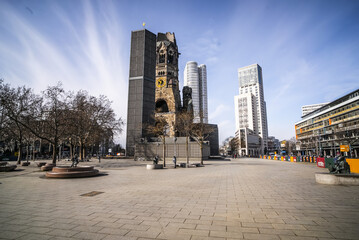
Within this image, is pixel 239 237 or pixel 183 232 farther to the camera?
pixel 183 232

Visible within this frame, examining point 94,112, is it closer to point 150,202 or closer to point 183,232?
point 150,202

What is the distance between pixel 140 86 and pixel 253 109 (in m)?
118

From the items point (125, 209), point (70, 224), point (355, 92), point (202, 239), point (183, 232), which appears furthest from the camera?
point (355, 92)

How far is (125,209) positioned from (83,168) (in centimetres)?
1069

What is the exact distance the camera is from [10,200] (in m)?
6.84

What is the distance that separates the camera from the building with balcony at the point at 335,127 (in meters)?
53.4

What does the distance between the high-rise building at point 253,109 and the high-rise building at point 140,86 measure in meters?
111

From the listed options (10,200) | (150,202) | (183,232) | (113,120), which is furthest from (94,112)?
(183,232)

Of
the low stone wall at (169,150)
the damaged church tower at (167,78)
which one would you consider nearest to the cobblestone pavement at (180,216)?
the low stone wall at (169,150)

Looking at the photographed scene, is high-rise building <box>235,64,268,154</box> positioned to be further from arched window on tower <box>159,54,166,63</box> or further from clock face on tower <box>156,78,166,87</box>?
clock face on tower <box>156,78,166,87</box>

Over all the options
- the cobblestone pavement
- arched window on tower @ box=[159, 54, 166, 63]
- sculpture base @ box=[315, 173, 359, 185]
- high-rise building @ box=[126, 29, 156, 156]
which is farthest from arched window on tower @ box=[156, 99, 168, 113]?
the cobblestone pavement

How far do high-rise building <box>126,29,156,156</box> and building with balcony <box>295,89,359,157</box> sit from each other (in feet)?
164

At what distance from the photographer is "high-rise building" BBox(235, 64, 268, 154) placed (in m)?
148

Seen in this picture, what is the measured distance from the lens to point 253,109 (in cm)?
14825
